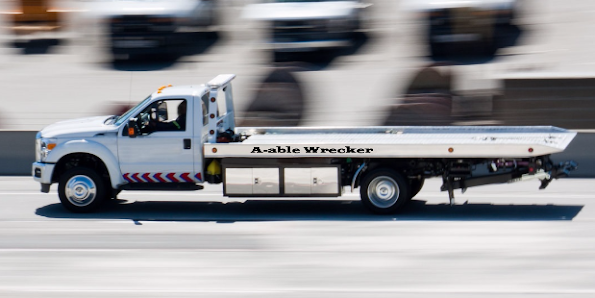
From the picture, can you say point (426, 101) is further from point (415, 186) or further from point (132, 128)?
point (132, 128)

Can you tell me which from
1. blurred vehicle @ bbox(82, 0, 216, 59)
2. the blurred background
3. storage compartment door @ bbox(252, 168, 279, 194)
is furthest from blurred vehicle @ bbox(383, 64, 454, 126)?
blurred vehicle @ bbox(82, 0, 216, 59)

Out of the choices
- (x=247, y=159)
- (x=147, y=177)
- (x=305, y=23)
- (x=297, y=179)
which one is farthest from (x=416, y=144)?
(x=305, y=23)

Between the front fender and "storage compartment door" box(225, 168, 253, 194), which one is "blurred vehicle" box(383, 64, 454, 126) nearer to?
"storage compartment door" box(225, 168, 253, 194)

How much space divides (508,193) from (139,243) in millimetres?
6319

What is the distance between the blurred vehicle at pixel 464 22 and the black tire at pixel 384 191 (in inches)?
388

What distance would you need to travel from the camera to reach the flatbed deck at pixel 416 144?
12898mm

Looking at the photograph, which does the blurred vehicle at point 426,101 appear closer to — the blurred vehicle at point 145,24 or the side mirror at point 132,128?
the side mirror at point 132,128

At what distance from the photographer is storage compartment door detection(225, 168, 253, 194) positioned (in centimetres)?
1345

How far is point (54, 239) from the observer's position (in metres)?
12.3

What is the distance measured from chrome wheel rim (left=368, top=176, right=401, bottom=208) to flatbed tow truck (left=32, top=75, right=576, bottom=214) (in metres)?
0.01

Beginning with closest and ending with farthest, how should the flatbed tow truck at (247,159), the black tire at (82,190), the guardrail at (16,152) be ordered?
1. the flatbed tow truck at (247,159)
2. the black tire at (82,190)
3. the guardrail at (16,152)

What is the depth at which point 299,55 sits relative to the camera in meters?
22.7

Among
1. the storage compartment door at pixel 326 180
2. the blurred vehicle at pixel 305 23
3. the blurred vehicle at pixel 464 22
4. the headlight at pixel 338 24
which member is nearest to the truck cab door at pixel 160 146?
the storage compartment door at pixel 326 180

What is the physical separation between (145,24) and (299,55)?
3935 mm
